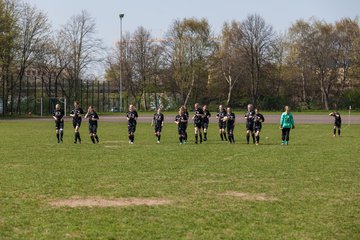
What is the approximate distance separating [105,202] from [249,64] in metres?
79.4

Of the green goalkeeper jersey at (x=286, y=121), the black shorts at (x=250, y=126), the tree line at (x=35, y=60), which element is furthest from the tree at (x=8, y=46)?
the green goalkeeper jersey at (x=286, y=121)

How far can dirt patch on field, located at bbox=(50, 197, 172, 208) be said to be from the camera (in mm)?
10164

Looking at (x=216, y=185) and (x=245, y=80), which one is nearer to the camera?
(x=216, y=185)

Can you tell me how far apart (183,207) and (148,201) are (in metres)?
0.89

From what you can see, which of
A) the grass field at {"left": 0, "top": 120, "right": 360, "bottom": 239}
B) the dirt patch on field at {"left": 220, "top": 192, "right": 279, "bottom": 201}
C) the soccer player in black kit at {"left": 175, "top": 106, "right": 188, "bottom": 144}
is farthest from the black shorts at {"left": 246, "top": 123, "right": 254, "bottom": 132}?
the dirt patch on field at {"left": 220, "top": 192, "right": 279, "bottom": 201}

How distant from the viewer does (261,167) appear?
1617 cm

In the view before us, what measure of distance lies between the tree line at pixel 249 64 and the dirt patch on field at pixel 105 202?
78.1m

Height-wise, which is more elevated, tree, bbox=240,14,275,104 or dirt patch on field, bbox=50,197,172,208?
tree, bbox=240,14,275,104

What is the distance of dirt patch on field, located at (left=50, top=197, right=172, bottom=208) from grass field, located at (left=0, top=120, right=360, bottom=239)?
0.63 ft

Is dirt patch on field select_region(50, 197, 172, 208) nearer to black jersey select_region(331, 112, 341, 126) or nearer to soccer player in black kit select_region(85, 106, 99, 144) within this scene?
soccer player in black kit select_region(85, 106, 99, 144)

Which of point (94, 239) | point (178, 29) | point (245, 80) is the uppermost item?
point (178, 29)

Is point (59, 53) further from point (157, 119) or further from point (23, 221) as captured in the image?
point (23, 221)

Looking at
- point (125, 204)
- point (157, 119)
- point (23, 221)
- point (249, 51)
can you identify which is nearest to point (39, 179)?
point (125, 204)

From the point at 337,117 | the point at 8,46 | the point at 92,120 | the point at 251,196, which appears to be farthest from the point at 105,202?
the point at 8,46
